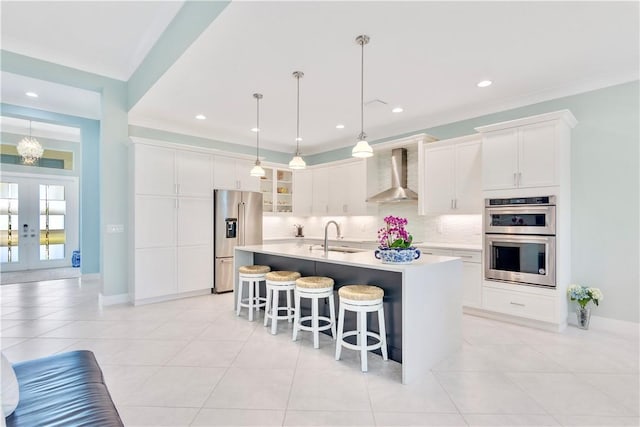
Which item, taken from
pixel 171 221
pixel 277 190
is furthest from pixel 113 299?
pixel 277 190

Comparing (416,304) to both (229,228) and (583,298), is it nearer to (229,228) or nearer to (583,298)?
(583,298)

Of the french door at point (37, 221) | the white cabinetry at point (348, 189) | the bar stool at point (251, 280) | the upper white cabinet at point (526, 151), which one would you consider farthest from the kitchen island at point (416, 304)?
the french door at point (37, 221)

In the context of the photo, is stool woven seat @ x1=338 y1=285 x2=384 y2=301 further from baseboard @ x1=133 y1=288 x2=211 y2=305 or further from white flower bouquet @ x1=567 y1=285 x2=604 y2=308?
baseboard @ x1=133 y1=288 x2=211 y2=305

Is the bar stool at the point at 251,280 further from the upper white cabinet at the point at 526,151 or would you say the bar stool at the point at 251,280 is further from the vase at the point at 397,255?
the upper white cabinet at the point at 526,151

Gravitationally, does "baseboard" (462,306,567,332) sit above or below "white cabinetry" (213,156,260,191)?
below

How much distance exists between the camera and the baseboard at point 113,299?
4551 mm

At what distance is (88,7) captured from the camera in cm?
313

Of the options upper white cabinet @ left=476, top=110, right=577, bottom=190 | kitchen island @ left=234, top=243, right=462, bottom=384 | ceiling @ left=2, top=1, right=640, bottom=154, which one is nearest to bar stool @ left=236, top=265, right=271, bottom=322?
kitchen island @ left=234, top=243, right=462, bottom=384

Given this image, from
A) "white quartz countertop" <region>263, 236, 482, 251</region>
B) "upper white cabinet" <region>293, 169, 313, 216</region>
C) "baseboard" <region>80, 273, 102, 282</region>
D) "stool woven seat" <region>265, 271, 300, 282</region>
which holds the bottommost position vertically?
"baseboard" <region>80, 273, 102, 282</region>

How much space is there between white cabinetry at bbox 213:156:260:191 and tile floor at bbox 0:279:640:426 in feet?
7.94

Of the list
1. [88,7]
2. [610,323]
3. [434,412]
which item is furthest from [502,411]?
[88,7]

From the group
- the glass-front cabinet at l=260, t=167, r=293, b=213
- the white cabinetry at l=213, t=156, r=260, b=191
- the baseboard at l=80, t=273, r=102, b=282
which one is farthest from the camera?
the glass-front cabinet at l=260, t=167, r=293, b=213

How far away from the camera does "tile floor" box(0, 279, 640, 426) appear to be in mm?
2006

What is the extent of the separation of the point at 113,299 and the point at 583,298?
6.10 m
